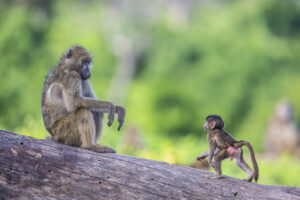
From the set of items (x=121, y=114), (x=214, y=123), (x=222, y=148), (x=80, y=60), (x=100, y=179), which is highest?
(x=80, y=60)

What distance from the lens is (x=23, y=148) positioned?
570cm

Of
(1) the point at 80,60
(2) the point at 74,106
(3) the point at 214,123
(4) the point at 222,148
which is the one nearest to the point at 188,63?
(1) the point at 80,60

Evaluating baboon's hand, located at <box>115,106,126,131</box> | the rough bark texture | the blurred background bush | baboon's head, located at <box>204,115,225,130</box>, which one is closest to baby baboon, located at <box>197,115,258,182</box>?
baboon's head, located at <box>204,115,225,130</box>

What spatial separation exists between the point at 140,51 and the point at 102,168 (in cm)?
2118

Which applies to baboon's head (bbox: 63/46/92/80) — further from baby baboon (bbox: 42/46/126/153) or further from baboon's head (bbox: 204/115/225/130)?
baboon's head (bbox: 204/115/225/130)

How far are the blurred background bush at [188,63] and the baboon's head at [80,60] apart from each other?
409 inches

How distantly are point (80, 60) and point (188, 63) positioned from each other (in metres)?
18.2

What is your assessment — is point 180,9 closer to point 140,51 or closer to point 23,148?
point 140,51

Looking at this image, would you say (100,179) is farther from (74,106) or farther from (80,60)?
(80,60)

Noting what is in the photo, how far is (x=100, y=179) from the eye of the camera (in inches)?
218

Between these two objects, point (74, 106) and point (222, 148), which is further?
point (74, 106)

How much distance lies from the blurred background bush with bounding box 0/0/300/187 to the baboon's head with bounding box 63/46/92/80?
1040 cm

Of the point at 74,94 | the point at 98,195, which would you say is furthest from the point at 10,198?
the point at 74,94

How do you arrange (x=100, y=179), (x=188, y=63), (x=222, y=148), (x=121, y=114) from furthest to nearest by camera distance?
(x=188, y=63) → (x=121, y=114) → (x=100, y=179) → (x=222, y=148)
